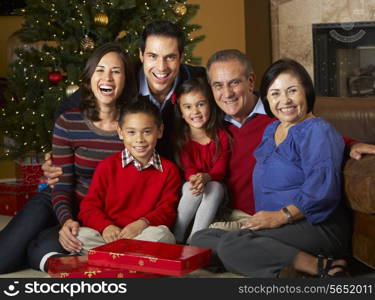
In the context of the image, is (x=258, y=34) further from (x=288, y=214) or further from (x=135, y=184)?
(x=288, y=214)

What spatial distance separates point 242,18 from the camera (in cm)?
551

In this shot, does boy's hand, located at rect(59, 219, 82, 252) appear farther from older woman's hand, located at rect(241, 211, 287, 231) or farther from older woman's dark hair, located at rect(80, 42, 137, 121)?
older woman's hand, located at rect(241, 211, 287, 231)

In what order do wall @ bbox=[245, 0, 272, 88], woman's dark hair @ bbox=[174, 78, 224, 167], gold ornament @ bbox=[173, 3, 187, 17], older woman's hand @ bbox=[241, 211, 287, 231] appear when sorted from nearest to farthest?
older woman's hand @ bbox=[241, 211, 287, 231], woman's dark hair @ bbox=[174, 78, 224, 167], gold ornament @ bbox=[173, 3, 187, 17], wall @ bbox=[245, 0, 272, 88]

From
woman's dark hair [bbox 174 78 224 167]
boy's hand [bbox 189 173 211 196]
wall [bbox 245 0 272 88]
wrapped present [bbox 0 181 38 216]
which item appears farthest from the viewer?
wall [bbox 245 0 272 88]

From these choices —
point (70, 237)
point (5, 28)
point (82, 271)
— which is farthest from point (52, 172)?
point (5, 28)

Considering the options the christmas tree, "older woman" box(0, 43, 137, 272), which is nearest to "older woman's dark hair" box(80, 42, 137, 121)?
"older woman" box(0, 43, 137, 272)

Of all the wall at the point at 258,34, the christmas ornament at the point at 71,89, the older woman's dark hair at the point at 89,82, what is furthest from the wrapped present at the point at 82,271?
the wall at the point at 258,34

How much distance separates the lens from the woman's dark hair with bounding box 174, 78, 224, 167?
261 cm

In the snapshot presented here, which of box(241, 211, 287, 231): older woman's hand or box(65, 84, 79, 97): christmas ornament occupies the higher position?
box(65, 84, 79, 97): christmas ornament

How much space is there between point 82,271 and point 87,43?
1856mm

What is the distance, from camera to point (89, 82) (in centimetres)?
260

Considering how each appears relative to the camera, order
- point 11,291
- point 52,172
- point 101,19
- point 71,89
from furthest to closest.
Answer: point 101,19, point 71,89, point 52,172, point 11,291

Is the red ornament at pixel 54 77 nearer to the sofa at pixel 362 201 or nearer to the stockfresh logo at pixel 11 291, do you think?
the stockfresh logo at pixel 11 291

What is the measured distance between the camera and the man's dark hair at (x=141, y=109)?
99.0 inches
